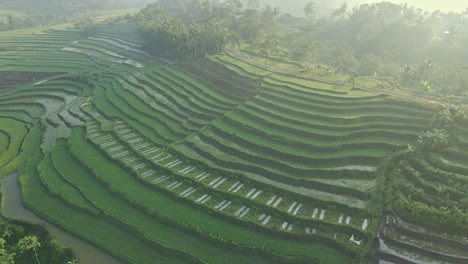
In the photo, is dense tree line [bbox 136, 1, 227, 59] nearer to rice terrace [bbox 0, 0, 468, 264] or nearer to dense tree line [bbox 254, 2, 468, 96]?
rice terrace [bbox 0, 0, 468, 264]

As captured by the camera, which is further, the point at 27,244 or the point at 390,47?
the point at 390,47

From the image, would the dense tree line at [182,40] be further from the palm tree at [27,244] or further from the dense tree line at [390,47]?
the palm tree at [27,244]

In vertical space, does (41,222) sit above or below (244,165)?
below

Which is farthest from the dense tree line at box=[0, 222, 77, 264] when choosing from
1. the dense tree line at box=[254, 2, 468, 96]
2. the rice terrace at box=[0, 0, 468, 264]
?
the dense tree line at box=[254, 2, 468, 96]

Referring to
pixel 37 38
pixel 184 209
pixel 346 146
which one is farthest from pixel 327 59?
pixel 37 38

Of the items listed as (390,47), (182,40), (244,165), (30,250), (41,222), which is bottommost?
(41,222)

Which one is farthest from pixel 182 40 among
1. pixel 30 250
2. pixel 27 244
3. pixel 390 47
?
pixel 27 244

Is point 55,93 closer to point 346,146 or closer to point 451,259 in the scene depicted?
point 346,146

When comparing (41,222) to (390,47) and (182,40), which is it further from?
(390,47)
